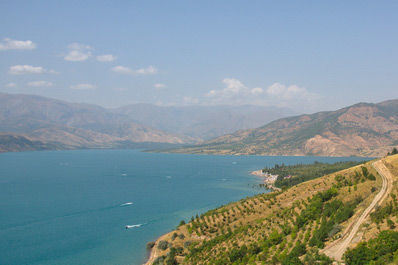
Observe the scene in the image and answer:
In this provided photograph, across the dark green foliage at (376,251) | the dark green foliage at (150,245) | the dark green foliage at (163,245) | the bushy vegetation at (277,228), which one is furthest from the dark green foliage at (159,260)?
the dark green foliage at (376,251)

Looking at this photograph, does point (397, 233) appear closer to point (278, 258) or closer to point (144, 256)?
point (278, 258)

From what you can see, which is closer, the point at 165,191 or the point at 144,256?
the point at 144,256

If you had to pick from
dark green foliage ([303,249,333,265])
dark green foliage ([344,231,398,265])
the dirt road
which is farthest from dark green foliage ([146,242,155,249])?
dark green foliage ([344,231,398,265])

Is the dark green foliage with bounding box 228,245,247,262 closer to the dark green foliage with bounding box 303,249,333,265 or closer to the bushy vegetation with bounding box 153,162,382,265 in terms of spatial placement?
the bushy vegetation with bounding box 153,162,382,265

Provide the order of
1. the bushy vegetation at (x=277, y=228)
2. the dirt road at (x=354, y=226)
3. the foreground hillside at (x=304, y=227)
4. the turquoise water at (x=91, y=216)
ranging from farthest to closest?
the turquoise water at (x=91, y=216), the bushy vegetation at (x=277, y=228), the foreground hillside at (x=304, y=227), the dirt road at (x=354, y=226)

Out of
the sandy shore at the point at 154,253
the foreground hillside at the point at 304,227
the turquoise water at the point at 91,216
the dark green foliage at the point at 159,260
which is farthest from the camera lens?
the turquoise water at the point at 91,216

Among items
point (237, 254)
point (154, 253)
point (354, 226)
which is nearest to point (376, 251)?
point (354, 226)

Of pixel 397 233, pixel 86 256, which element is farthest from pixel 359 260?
pixel 86 256

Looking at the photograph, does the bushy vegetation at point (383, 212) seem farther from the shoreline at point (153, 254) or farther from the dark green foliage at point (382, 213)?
the shoreline at point (153, 254)
